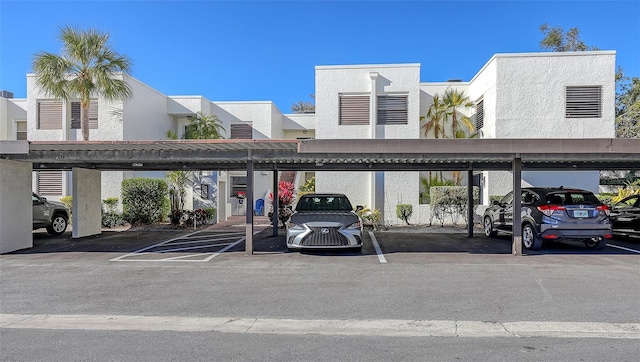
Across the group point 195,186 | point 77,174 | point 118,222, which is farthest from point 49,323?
point 195,186

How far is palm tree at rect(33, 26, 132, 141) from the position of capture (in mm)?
15863

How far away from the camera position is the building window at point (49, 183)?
756 inches

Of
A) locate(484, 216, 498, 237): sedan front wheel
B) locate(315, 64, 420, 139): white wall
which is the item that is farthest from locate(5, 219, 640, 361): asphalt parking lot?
locate(315, 64, 420, 139): white wall

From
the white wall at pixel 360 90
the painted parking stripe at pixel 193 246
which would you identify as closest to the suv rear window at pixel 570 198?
the white wall at pixel 360 90

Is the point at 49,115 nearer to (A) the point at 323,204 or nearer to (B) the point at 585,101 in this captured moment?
(A) the point at 323,204

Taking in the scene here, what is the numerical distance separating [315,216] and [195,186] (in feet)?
34.5

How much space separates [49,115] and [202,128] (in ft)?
22.1

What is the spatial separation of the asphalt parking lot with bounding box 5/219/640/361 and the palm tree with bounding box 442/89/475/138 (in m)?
9.48

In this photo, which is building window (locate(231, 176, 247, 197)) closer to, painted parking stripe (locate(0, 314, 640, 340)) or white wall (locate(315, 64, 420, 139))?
white wall (locate(315, 64, 420, 139))

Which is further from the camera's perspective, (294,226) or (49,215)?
(49,215)

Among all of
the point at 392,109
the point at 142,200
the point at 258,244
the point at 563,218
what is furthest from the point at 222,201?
the point at 563,218

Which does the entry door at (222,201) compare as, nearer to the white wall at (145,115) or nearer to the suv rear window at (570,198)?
the white wall at (145,115)

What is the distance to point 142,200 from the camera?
16891mm

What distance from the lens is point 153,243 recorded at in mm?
12258
